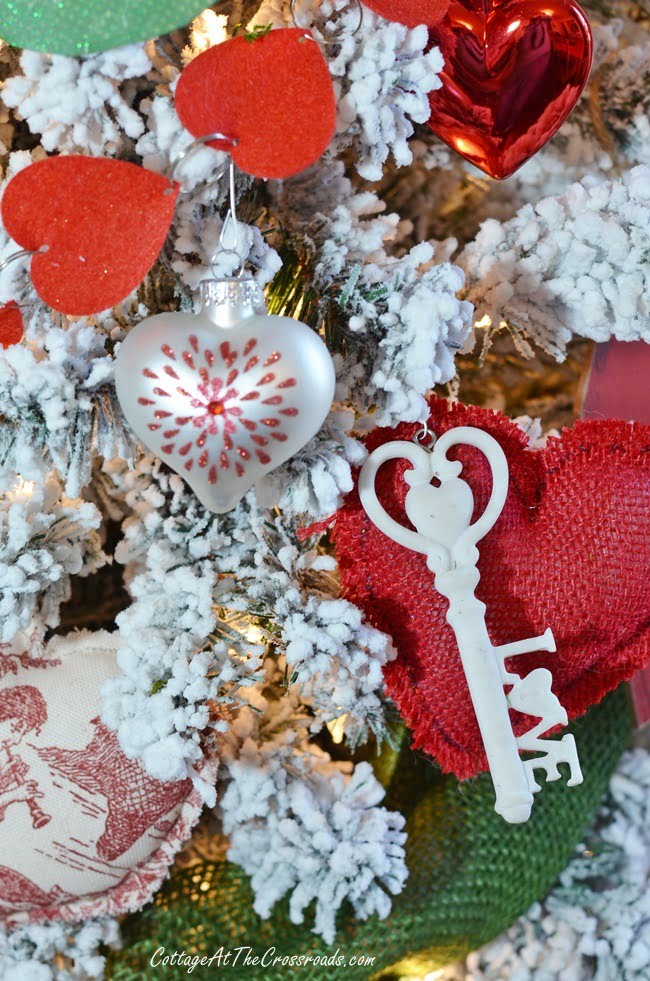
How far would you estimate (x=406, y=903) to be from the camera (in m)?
0.70

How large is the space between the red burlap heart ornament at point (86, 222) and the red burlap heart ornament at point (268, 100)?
43 millimetres

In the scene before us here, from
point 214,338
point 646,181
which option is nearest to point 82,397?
point 214,338

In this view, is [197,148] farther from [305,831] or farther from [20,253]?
[305,831]

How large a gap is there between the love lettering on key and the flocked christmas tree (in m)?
0.02

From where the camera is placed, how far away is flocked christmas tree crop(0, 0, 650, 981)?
0.49 m

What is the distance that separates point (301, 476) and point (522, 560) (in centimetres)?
17

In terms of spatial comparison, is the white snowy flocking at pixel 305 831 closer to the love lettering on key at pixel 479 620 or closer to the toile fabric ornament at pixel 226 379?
the love lettering on key at pixel 479 620

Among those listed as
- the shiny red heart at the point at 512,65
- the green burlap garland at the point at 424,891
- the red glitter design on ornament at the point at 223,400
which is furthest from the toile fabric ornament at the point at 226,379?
the green burlap garland at the point at 424,891

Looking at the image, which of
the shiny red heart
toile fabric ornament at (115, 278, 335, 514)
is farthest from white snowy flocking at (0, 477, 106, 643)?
the shiny red heart

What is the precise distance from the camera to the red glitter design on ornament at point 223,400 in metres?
0.48

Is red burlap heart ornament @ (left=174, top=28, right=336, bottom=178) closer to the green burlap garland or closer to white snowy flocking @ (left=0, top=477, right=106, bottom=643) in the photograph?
white snowy flocking @ (left=0, top=477, right=106, bottom=643)

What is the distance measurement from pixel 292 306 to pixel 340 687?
0.81 ft

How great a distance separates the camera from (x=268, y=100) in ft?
1.59

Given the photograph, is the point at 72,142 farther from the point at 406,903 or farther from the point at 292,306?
the point at 406,903
